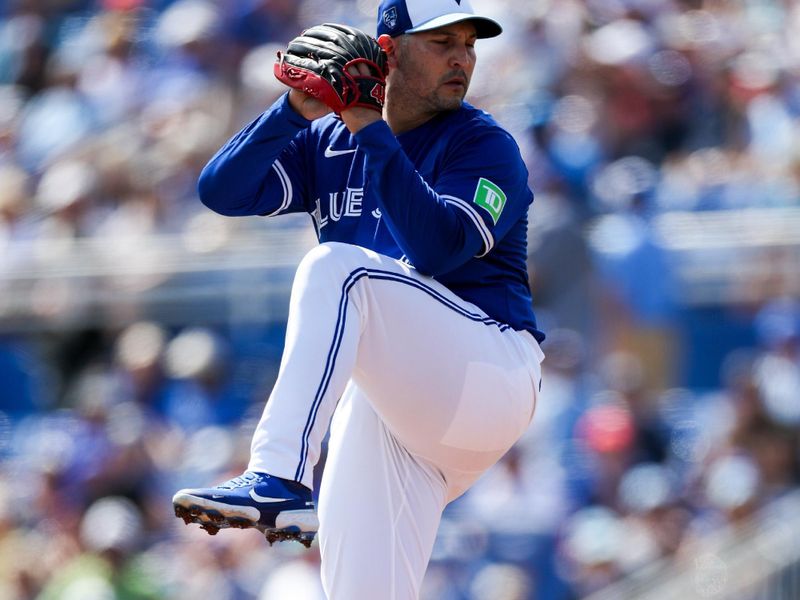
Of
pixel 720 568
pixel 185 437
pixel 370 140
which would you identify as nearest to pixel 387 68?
pixel 370 140

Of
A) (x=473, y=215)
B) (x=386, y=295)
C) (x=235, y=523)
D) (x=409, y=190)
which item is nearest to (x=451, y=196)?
(x=473, y=215)

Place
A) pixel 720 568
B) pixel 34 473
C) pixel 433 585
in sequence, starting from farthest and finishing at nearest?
pixel 34 473
pixel 433 585
pixel 720 568

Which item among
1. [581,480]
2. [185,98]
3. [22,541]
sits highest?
[185,98]

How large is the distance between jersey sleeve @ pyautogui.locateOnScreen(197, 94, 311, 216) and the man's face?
319 mm

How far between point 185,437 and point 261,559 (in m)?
1.23

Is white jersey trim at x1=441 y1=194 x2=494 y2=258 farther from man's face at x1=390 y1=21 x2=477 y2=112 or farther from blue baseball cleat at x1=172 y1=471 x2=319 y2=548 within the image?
blue baseball cleat at x1=172 y1=471 x2=319 y2=548

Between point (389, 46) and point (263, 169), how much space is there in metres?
0.46

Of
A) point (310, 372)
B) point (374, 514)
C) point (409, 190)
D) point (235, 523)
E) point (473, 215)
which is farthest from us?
point (374, 514)

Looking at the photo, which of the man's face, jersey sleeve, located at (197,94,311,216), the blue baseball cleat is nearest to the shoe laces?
the blue baseball cleat

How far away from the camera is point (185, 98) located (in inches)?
406

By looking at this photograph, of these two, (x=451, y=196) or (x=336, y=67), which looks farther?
(x=451, y=196)

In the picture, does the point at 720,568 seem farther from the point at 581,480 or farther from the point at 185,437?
the point at 185,437

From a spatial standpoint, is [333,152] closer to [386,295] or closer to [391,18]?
[391,18]

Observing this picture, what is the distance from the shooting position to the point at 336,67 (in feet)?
12.4
